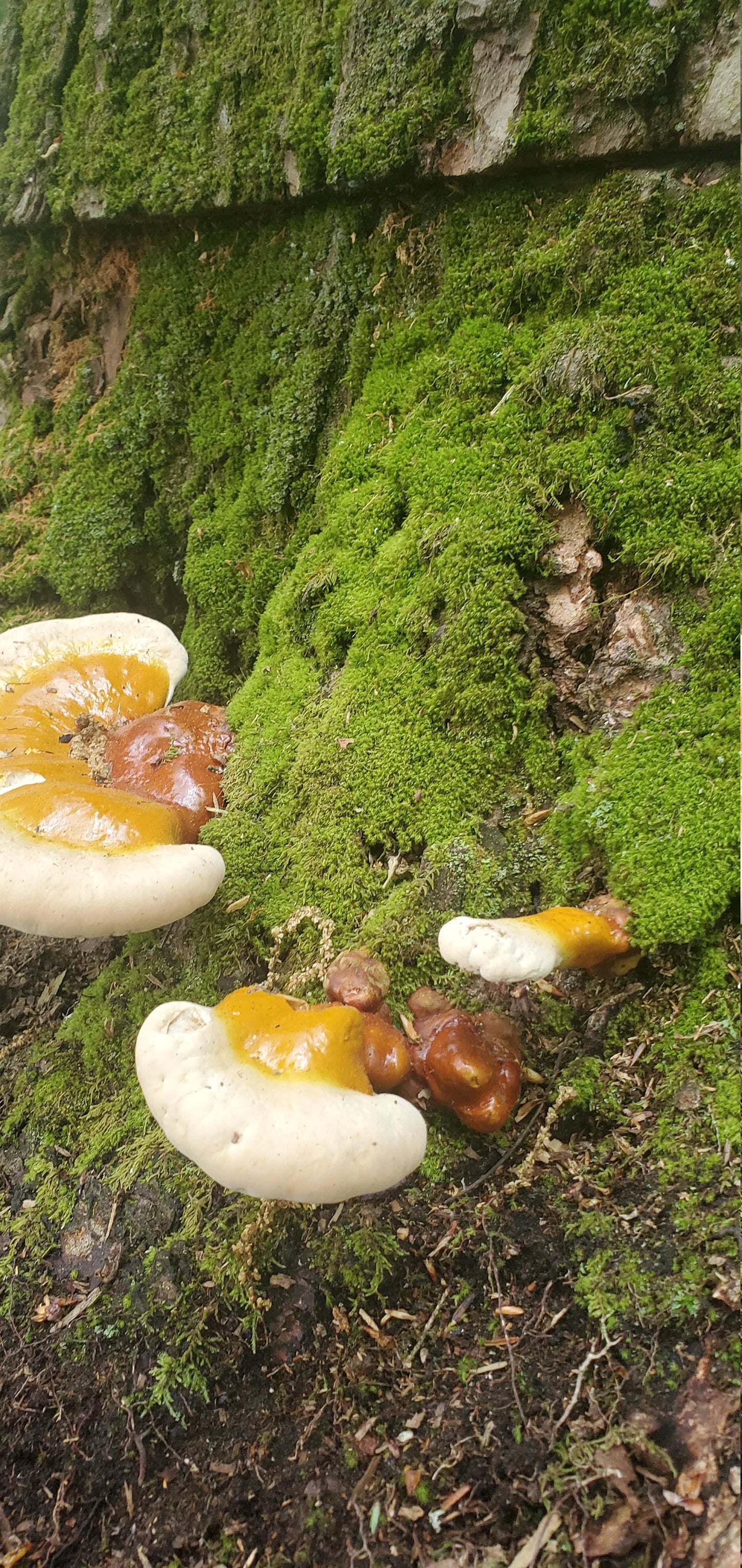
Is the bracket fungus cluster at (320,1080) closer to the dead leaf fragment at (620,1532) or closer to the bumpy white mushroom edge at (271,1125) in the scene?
the bumpy white mushroom edge at (271,1125)

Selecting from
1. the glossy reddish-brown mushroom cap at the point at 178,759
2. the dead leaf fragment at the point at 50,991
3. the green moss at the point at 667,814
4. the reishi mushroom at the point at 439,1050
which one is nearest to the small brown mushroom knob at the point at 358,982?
the reishi mushroom at the point at 439,1050

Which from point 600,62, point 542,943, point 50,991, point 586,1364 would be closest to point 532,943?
point 542,943

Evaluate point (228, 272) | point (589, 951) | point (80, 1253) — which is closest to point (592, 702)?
point (589, 951)

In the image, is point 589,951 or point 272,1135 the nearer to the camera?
point 272,1135

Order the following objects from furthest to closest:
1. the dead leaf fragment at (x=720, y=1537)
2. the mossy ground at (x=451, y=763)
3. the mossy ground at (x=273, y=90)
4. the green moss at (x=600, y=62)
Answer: the mossy ground at (x=273, y=90) → the green moss at (x=600, y=62) → the mossy ground at (x=451, y=763) → the dead leaf fragment at (x=720, y=1537)

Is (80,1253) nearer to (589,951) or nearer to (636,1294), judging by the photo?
(636,1294)
